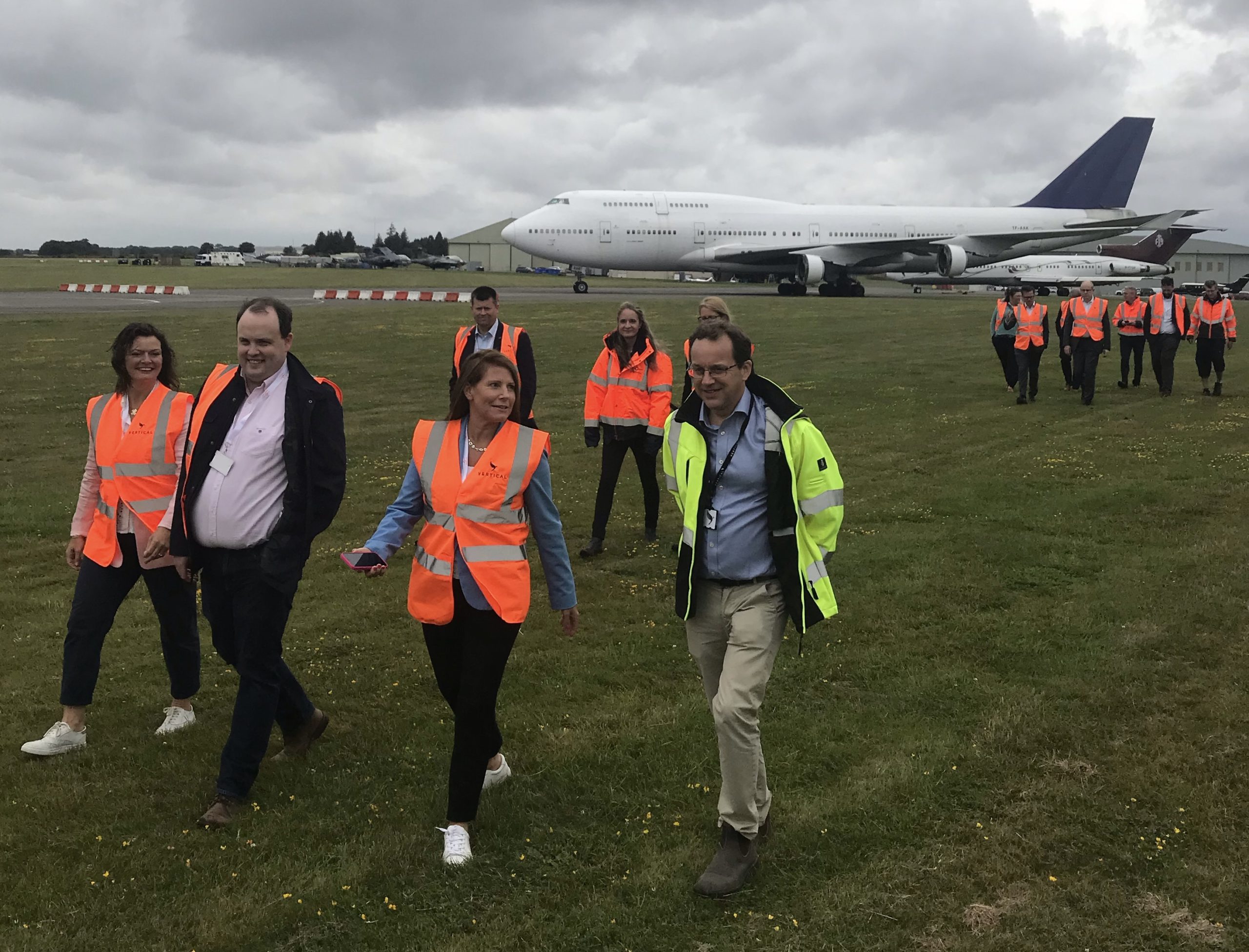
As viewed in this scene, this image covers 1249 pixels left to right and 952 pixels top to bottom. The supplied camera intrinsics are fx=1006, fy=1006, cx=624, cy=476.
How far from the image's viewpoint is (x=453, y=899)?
Result: 13.3ft

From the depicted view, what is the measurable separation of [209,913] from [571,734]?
2.06 meters

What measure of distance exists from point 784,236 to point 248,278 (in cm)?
3462

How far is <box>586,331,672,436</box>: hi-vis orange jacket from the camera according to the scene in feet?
28.1

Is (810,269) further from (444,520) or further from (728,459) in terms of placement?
(444,520)

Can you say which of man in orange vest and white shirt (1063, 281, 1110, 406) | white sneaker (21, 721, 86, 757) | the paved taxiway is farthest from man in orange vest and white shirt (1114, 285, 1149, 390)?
the paved taxiway

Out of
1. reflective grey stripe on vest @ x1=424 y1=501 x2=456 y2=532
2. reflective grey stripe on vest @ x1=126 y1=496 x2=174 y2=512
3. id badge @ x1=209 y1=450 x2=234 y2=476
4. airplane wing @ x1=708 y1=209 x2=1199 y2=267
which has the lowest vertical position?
reflective grey stripe on vest @ x1=126 y1=496 x2=174 y2=512

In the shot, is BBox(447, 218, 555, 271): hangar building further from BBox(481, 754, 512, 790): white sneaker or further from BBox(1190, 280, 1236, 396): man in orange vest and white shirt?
BBox(481, 754, 512, 790): white sneaker

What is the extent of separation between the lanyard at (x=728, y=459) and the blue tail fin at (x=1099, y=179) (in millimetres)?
55943

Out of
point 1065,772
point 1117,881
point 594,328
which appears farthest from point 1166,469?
point 594,328

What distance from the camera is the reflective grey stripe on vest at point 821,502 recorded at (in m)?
4.00

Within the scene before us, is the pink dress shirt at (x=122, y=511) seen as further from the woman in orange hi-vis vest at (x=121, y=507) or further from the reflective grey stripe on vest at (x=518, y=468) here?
the reflective grey stripe on vest at (x=518, y=468)

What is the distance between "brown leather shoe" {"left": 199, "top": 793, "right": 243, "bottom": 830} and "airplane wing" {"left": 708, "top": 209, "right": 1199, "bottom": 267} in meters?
41.7

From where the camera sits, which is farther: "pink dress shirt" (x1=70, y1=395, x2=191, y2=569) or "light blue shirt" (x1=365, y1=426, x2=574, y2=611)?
"pink dress shirt" (x1=70, y1=395, x2=191, y2=569)

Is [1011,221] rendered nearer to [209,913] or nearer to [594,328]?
[594,328]
